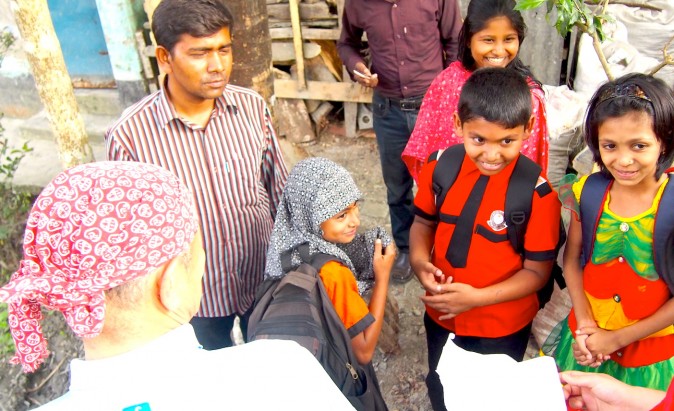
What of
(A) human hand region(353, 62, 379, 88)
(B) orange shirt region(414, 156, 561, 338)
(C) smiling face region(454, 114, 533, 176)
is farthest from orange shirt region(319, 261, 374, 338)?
(A) human hand region(353, 62, 379, 88)

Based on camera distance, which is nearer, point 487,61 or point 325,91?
point 487,61

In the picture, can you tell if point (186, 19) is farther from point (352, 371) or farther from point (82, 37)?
point (82, 37)

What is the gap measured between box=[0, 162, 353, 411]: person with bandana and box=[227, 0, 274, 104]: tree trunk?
1513 millimetres

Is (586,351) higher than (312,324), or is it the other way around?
(312,324)

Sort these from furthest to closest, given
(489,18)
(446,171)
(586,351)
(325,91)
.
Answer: (325,91)
(489,18)
(446,171)
(586,351)

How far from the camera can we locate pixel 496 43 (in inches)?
97.0

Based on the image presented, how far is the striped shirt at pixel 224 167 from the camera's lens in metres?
2.16

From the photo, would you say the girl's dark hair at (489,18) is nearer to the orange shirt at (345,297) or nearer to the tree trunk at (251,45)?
the tree trunk at (251,45)

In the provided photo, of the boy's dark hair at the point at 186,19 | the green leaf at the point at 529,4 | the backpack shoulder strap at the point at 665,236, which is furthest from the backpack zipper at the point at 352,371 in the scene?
the green leaf at the point at 529,4

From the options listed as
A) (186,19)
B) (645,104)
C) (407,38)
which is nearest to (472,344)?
(645,104)

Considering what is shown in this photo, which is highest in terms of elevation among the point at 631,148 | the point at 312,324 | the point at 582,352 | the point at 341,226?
the point at 631,148

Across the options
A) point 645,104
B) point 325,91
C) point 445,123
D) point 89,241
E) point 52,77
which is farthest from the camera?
point 325,91

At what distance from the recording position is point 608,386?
1.62 meters

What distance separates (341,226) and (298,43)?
3499 millimetres
